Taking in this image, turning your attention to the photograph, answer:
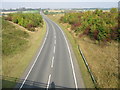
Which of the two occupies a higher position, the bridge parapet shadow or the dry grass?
the dry grass

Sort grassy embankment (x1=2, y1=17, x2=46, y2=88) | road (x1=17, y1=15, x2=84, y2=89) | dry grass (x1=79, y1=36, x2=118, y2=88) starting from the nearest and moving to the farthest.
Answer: road (x1=17, y1=15, x2=84, y2=89) → dry grass (x1=79, y1=36, x2=118, y2=88) → grassy embankment (x1=2, y1=17, x2=46, y2=88)

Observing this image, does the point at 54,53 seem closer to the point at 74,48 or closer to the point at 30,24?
the point at 74,48

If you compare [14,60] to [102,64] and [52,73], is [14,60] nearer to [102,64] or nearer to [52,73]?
[52,73]

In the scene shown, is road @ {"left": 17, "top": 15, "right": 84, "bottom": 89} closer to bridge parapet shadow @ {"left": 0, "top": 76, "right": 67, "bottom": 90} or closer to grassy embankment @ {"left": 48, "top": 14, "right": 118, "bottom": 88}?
bridge parapet shadow @ {"left": 0, "top": 76, "right": 67, "bottom": 90}

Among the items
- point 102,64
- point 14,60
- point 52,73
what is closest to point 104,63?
point 102,64

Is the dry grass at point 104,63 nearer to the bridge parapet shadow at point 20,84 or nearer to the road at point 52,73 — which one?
the road at point 52,73

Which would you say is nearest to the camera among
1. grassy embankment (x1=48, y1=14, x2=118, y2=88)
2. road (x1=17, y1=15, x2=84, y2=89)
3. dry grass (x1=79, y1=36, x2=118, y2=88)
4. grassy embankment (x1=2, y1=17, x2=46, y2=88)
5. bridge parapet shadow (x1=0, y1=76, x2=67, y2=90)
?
bridge parapet shadow (x1=0, y1=76, x2=67, y2=90)

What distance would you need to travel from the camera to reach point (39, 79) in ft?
60.9

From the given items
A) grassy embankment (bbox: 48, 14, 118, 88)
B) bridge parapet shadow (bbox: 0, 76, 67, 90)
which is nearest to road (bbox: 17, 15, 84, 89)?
bridge parapet shadow (bbox: 0, 76, 67, 90)

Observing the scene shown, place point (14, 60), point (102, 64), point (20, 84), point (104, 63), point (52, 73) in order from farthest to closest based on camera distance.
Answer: point (14, 60), point (104, 63), point (102, 64), point (52, 73), point (20, 84)

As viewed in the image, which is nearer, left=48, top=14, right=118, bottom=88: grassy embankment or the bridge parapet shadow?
the bridge parapet shadow

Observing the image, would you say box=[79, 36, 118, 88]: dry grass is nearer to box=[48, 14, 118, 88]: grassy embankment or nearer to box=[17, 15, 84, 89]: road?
box=[48, 14, 118, 88]: grassy embankment

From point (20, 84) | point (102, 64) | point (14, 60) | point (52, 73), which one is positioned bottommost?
point (20, 84)

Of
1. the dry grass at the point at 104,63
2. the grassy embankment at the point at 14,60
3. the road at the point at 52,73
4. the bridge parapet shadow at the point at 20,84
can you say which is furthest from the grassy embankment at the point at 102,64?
the grassy embankment at the point at 14,60
